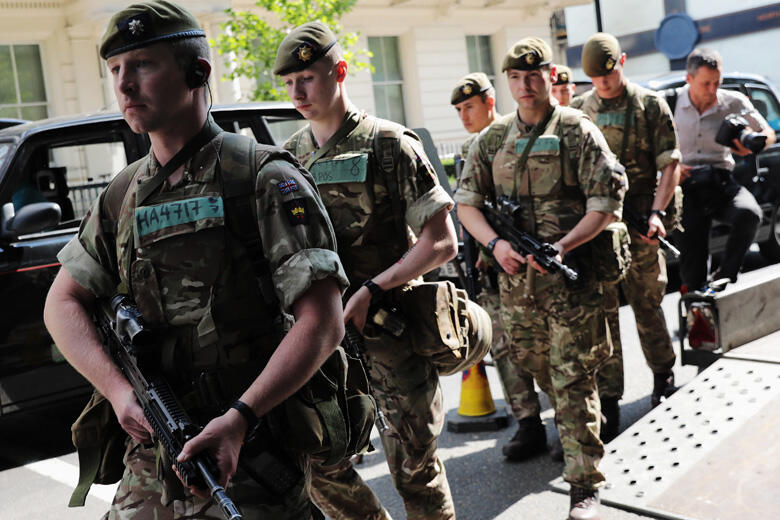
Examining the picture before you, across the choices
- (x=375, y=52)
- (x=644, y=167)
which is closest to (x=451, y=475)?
(x=644, y=167)

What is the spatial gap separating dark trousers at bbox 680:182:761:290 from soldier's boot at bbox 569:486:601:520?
3.33m

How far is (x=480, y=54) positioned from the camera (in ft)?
73.7

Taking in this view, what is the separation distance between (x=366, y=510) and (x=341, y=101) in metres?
1.45

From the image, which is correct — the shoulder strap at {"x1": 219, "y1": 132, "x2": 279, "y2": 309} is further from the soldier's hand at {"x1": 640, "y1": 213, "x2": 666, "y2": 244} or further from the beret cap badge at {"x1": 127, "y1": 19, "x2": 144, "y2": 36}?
the soldier's hand at {"x1": 640, "y1": 213, "x2": 666, "y2": 244}

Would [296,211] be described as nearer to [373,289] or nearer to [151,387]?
[151,387]

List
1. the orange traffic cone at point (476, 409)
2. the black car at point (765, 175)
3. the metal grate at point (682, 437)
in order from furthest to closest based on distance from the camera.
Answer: the black car at point (765, 175) < the orange traffic cone at point (476, 409) < the metal grate at point (682, 437)

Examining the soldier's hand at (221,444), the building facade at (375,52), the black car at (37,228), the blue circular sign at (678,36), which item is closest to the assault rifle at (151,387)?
the soldier's hand at (221,444)

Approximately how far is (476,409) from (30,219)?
2714mm

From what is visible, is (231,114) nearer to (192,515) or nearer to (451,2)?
(192,515)

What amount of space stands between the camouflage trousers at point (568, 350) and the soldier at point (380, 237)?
843mm

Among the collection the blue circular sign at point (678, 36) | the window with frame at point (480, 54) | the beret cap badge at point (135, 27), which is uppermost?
the window with frame at point (480, 54)

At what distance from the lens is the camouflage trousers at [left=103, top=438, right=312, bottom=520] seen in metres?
2.07

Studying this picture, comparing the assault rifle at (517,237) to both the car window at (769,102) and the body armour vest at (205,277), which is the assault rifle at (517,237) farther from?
the car window at (769,102)

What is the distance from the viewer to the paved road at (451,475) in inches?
172
